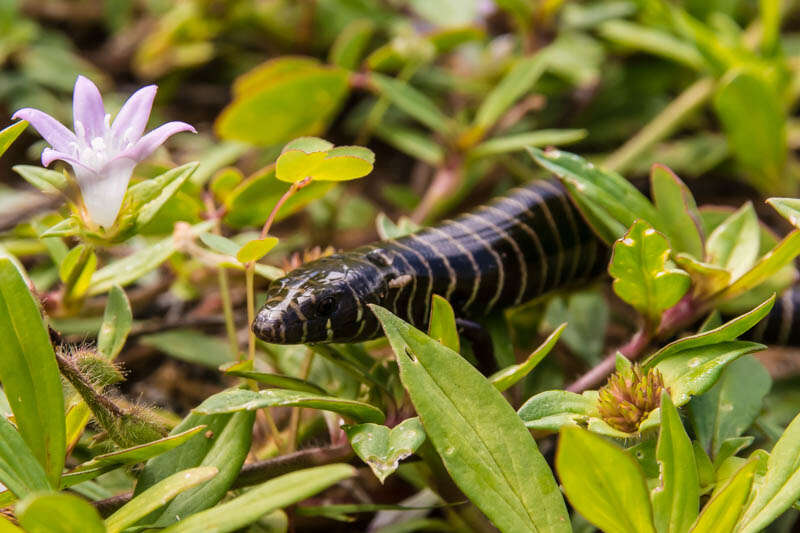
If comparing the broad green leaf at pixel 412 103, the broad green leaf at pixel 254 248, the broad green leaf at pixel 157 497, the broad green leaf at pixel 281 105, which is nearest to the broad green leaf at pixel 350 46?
the broad green leaf at pixel 281 105

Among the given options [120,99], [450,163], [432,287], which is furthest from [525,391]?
[120,99]

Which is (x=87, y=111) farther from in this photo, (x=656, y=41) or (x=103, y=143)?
(x=656, y=41)

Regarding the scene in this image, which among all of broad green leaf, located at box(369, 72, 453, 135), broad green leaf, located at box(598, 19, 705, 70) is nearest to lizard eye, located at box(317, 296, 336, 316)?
broad green leaf, located at box(369, 72, 453, 135)

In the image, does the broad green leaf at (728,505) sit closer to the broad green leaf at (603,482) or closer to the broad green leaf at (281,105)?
the broad green leaf at (603,482)

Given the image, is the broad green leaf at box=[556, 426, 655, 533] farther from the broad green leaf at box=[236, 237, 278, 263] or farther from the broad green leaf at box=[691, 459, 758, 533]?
the broad green leaf at box=[236, 237, 278, 263]

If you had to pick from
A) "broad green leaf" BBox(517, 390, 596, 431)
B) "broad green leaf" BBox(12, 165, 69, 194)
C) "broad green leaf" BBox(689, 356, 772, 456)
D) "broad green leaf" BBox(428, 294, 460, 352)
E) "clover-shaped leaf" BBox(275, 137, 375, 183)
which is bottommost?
"broad green leaf" BBox(689, 356, 772, 456)
